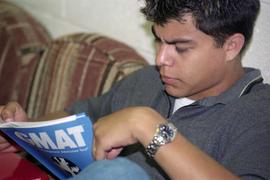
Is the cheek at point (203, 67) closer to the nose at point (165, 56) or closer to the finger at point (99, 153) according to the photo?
the nose at point (165, 56)

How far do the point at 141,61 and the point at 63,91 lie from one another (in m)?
0.35

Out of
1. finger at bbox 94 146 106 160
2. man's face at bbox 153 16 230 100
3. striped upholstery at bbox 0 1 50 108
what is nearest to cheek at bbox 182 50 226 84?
man's face at bbox 153 16 230 100

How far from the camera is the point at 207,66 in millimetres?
1066

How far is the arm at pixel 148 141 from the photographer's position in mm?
866

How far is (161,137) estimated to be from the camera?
Result: 35.3 inches

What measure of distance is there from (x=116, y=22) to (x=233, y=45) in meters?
0.77

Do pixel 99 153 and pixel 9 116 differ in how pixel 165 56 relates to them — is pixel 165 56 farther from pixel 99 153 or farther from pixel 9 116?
pixel 9 116

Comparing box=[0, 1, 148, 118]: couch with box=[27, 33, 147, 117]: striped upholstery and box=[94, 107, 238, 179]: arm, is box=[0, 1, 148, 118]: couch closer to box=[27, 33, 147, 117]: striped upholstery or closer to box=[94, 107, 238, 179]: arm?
box=[27, 33, 147, 117]: striped upholstery

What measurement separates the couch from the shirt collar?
0.45 metres

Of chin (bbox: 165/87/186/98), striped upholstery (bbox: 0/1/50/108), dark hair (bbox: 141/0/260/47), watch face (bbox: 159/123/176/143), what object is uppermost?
dark hair (bbox: 141/0/260/47)

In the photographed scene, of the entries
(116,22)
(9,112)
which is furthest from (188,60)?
(116,22)

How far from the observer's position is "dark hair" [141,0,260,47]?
39.2 inches

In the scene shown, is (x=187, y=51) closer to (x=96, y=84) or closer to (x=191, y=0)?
(x=191, y=0)

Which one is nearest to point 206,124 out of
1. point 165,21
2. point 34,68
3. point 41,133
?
point 165,21
